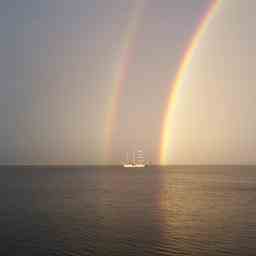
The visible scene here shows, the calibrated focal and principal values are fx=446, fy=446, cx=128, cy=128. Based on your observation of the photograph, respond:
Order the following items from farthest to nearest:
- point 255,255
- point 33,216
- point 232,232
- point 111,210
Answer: point 111,210 < point 33,216 < point 232,232 < point 255,255

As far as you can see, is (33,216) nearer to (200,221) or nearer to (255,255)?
(200,221)

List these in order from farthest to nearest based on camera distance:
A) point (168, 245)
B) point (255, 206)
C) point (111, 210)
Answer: point (255, 206)
point (111, 210)
point (168, 245)

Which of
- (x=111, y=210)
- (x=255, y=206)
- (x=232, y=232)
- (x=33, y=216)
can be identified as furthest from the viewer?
(x=255, y=206)

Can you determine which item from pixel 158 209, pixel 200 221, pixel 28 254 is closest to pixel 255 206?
pixel 158 209

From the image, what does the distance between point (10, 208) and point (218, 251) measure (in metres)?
42.0

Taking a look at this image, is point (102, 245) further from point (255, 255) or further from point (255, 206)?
point (255, 206)

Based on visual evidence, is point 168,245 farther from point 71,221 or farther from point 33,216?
point 33,216

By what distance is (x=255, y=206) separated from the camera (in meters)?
74.3

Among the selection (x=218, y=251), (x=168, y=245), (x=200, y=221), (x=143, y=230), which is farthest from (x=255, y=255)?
(x=200, y=221)

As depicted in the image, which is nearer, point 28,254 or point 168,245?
point 28,254

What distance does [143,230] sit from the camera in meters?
47.8

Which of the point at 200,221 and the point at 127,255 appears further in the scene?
the point at 200,221

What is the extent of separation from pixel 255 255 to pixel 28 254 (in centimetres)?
1799

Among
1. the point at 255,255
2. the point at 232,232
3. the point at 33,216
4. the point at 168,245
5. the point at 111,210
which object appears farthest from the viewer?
the point at 111,210
